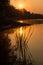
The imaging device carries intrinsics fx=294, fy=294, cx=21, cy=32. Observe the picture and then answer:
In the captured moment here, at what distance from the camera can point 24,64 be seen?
8.85 metres

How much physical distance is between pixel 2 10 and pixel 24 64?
36.9m

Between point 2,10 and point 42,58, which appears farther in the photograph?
point 2,10

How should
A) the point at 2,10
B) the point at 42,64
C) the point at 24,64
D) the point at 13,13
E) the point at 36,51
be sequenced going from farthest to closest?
the point at 13,13 → the point at 2,10 → the point at 36,51 → the point at 42,64 → the point at 24,64

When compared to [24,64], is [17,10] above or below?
above

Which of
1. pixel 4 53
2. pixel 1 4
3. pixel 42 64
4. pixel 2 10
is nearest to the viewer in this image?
pixel 42 64

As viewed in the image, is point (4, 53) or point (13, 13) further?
point (13, 13)

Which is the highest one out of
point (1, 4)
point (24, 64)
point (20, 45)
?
point (1, 4)

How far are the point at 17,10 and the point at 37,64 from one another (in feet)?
149

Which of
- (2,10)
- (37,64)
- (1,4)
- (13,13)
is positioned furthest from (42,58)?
(13,13)

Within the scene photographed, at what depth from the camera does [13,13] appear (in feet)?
178

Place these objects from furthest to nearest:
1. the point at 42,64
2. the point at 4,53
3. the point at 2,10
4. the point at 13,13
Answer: the point at 13,13 → the point at 2,10 → the point at 4,53 → the point at 42,64

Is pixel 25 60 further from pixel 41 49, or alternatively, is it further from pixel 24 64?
pixel 41 49

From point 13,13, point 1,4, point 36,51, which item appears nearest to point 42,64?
point 36,51

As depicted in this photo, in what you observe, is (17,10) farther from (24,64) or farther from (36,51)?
(24,64)
